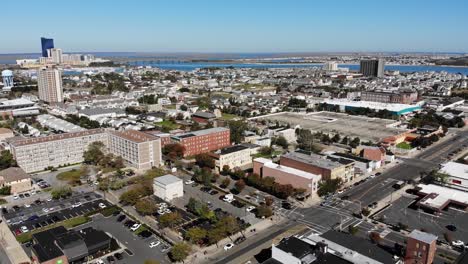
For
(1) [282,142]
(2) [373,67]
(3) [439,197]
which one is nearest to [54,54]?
(2) [373,67]

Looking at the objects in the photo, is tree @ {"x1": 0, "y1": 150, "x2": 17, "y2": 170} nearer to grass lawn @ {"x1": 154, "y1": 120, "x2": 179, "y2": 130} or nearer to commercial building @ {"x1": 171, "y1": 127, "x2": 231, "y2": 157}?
commercial building @ {"x1": 171, "y1": 127, "x2": 231, "y2": 157}

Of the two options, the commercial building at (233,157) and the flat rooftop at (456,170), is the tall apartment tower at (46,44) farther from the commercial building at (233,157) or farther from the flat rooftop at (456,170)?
the flat rooftop at (456,170)

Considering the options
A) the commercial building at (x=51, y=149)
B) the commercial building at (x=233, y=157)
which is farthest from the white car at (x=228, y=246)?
the commercial building at (x=51, y=149)

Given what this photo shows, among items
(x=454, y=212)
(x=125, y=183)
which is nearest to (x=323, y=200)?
(x=454, y=212)

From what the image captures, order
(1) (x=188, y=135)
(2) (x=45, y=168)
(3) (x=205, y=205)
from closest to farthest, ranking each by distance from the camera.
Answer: (3) (x=205, y=205)
(2) (x=45, y=168)
(1) (x=188, y=135)

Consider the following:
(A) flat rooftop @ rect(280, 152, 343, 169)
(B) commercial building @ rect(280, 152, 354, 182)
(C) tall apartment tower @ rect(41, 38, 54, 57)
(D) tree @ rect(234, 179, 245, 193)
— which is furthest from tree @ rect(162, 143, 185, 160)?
(C) tall apartment tower @ rect(41, 38, 54, 57)

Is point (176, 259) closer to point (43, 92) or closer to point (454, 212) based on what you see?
point (454, 212)
